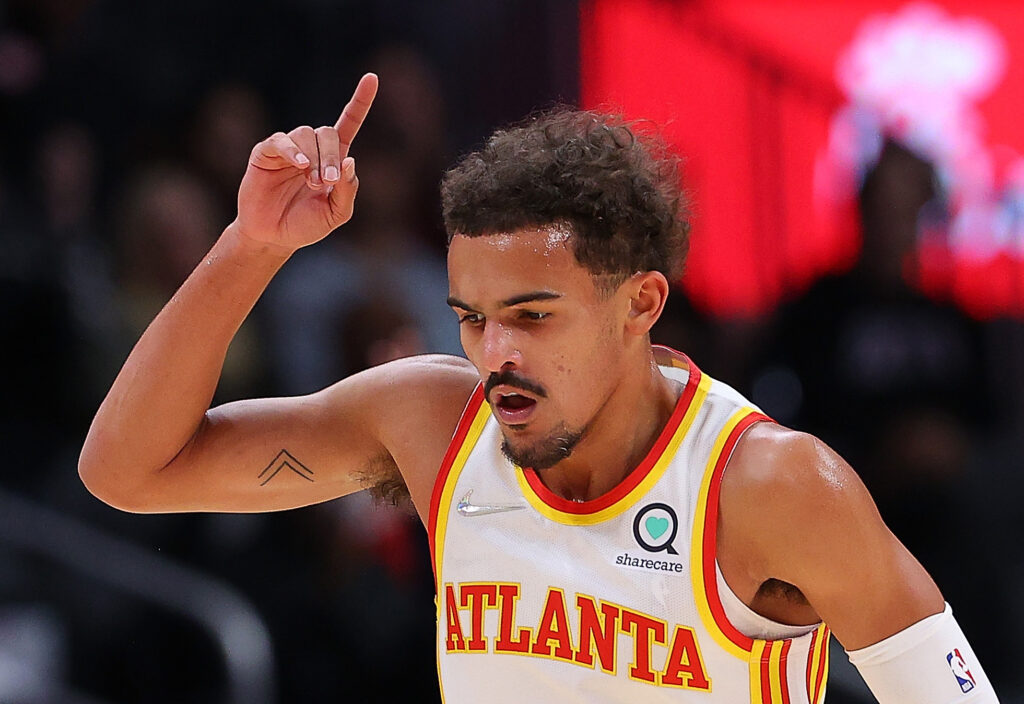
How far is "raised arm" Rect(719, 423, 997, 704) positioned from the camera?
2219 millimetres

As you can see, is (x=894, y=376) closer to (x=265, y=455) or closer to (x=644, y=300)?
(x=644, y=300)

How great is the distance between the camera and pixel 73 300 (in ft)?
18.0

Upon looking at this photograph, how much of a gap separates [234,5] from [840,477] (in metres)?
4.77

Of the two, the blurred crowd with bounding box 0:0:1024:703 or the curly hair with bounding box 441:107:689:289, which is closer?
the curly hair with bounding box 441:107:689:289

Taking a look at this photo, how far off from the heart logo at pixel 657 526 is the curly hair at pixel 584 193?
17.2 inches

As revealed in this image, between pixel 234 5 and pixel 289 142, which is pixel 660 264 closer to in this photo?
pixel 289 142

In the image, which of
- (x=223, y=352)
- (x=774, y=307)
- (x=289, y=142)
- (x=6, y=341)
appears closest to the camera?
(x=289, y=142)

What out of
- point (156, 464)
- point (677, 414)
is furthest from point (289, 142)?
point (677, 414)

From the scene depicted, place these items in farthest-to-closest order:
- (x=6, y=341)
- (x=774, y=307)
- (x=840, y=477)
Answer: (x=774, y=307)
(x=6, y=341)
(x=840, y=477)

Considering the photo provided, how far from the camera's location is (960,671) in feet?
7.35

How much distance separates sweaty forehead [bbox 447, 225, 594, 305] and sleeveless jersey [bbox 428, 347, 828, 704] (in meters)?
0.39

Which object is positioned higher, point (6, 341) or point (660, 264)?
point (660, 264)

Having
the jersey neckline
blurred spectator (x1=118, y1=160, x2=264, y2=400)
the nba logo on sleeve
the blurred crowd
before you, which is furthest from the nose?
blurred spectator (x1=118, y1=160, x2=264, y2=400)

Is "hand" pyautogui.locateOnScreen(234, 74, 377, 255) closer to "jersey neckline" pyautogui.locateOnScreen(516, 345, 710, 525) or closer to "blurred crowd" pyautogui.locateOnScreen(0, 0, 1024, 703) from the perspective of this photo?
"jersey neckline" pyautogui.locateOnScreen(516, 345, 710, 525)
